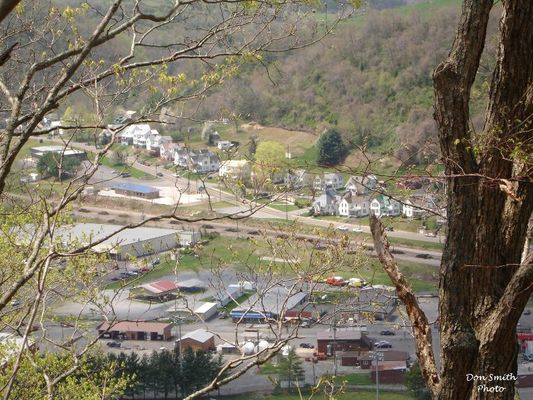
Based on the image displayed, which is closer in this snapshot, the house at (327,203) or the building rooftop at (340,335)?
the building rooftop at (340,335)

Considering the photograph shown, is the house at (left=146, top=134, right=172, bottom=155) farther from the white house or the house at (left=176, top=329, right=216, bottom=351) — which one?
the house at (left=176, top=329, right=216, bottom=351)

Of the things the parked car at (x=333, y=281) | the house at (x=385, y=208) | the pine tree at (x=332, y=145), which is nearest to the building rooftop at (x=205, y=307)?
the house at (x=385, y=208)

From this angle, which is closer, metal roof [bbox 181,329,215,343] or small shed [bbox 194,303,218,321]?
metal roof [bbox 181,329,215,343]

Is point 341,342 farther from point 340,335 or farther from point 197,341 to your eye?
point 197,341

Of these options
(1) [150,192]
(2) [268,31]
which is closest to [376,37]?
(1) [150,192]

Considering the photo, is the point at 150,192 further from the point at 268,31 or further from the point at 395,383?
the point at 268,31

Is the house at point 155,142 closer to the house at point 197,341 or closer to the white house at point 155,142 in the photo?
the white house at point 155,142

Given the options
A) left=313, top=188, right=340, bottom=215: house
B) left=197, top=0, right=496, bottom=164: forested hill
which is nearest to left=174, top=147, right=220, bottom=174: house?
left=313, top=188, right=340, bottom=215: house
